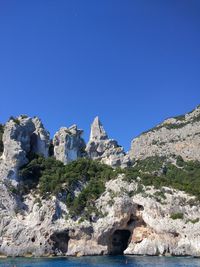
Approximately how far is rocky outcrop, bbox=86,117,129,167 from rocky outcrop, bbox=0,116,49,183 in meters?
14.0

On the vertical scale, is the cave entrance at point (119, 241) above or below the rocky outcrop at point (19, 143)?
below

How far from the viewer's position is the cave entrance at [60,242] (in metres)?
74.6

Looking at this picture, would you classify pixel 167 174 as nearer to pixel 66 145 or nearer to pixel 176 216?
pixel 66 145

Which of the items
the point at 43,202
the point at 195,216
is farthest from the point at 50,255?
the point at 195,216

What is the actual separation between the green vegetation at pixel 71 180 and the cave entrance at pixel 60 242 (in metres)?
3.63

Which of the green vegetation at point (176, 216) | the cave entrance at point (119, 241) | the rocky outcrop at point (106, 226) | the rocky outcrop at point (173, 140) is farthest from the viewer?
the rocky outcrop at point (173, 140)

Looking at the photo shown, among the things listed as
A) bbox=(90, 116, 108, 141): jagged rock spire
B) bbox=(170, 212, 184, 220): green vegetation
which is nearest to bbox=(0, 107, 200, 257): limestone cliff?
bbox=(170, 212, 184, 220): green vegetation

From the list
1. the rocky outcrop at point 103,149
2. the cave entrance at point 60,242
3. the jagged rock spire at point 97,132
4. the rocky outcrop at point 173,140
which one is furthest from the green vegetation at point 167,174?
the cave entrance at point 60,242

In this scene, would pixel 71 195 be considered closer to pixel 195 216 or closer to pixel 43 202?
pixel 43 202

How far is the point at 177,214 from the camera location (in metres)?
73.8

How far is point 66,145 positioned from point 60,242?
79.7 feet

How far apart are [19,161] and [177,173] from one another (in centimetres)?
4521

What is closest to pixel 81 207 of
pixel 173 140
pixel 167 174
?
pixel 167 174

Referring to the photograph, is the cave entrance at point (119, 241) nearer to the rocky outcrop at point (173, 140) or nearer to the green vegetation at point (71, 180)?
the green vegetation at point (71, 180)
